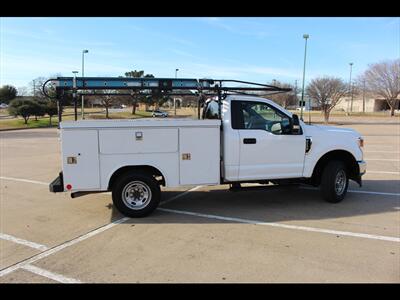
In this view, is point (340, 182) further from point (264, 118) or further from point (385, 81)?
point (385, 81)

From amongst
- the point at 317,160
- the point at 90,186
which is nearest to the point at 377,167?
the point at 317,160

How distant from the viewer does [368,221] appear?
5984mm

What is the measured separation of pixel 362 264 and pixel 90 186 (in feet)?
13.6

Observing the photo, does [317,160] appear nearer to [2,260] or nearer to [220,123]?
[220,123]

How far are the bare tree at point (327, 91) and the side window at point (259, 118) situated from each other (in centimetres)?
3629

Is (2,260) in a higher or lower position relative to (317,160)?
lower

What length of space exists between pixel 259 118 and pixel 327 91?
38415 millimetres

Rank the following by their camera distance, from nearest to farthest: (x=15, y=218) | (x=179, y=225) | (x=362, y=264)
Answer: (x=362, y=264) → (x=179, y=225) → (x=15, y=218)

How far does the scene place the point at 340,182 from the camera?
284 inches

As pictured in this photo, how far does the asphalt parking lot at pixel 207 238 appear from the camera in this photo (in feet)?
13.5

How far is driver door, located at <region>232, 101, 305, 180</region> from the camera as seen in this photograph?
21.8 ft

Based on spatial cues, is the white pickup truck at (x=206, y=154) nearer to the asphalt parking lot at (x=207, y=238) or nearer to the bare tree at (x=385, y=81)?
the asphalt parking lot at (x=207, y=238)

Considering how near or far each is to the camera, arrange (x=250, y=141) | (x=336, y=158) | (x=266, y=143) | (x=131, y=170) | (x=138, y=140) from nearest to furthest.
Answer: (x=138, y=140) → (x=131, y=170) → (x=250, y=141) → (x=266, y=143) → (x=336, y=158)

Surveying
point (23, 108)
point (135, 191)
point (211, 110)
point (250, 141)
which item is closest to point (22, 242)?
point (135, 191)
